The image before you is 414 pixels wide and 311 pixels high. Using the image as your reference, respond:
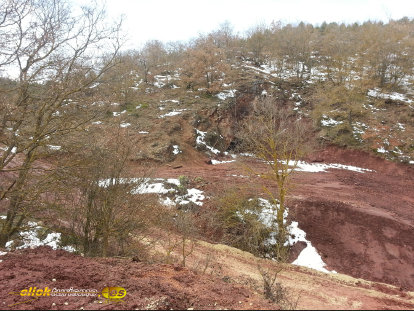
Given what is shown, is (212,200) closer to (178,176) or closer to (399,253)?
(178,176)

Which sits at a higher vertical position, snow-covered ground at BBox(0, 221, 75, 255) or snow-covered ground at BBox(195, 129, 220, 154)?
snow-covered ground at BBox(195, 129, 220, 154)

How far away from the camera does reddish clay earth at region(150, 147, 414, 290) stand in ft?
39.9

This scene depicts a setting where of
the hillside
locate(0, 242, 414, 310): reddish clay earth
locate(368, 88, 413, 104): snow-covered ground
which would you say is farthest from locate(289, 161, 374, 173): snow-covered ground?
locate(0, 242, 414, 310): reddish clay earth

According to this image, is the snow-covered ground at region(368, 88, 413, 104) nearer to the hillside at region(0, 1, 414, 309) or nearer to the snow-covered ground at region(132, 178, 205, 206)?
the hillside at region(0, 1, 414, 309)

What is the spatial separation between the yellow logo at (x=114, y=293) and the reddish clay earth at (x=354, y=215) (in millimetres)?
10211

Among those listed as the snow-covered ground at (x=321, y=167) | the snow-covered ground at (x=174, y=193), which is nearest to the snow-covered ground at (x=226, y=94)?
the snow-covered ground at (x=321, y=167)

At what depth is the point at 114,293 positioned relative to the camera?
4020 mm

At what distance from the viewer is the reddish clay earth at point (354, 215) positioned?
12172 millimetres

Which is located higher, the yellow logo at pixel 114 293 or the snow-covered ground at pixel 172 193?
the yellow logo at pixel 114 293

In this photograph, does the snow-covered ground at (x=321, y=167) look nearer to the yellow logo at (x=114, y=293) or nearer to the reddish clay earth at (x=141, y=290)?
the reddish clay earth at (x=141, y=290)

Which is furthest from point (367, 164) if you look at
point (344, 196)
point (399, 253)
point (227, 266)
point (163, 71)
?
point (163, 71)

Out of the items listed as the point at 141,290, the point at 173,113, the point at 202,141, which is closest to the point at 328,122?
the point at 202,141

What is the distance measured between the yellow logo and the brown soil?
7 cm

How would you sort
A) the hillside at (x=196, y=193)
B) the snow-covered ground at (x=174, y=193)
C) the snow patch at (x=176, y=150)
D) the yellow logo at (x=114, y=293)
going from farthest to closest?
the snow patch at (x=176, y=150) → the snow-covered ground at (x=174, y=193) → the hillside at (x=196, y=193) → the yellow logo at (x=114, y=293)
